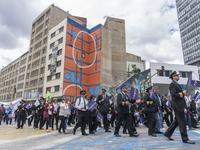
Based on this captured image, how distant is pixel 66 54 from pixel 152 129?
114 feet

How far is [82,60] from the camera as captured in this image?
42.1 m

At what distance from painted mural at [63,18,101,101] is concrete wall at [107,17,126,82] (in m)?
11.3

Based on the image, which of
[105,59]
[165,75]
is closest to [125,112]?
[165,75]

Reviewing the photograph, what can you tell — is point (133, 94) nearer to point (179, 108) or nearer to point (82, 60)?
point (179, 108)

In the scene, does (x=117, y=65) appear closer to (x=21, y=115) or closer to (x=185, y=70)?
A: (x=185, y=70)

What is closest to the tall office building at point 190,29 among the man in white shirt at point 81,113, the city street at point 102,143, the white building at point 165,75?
the white building at point 165,75

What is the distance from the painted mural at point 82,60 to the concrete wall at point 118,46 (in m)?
11.3

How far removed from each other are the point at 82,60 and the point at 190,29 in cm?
6877

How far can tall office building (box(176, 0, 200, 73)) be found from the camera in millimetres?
77062

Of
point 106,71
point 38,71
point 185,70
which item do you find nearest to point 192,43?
point 185,70

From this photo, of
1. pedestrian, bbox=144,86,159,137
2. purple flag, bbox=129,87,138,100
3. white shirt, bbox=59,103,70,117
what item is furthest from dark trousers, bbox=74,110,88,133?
pedestrian, bbox=144,86,159,137

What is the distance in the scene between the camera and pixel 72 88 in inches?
1494

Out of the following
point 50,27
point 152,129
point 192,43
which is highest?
point 192,43

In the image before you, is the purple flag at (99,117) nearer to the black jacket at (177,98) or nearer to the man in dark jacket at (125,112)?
the man in dark jacket at (125,112)
